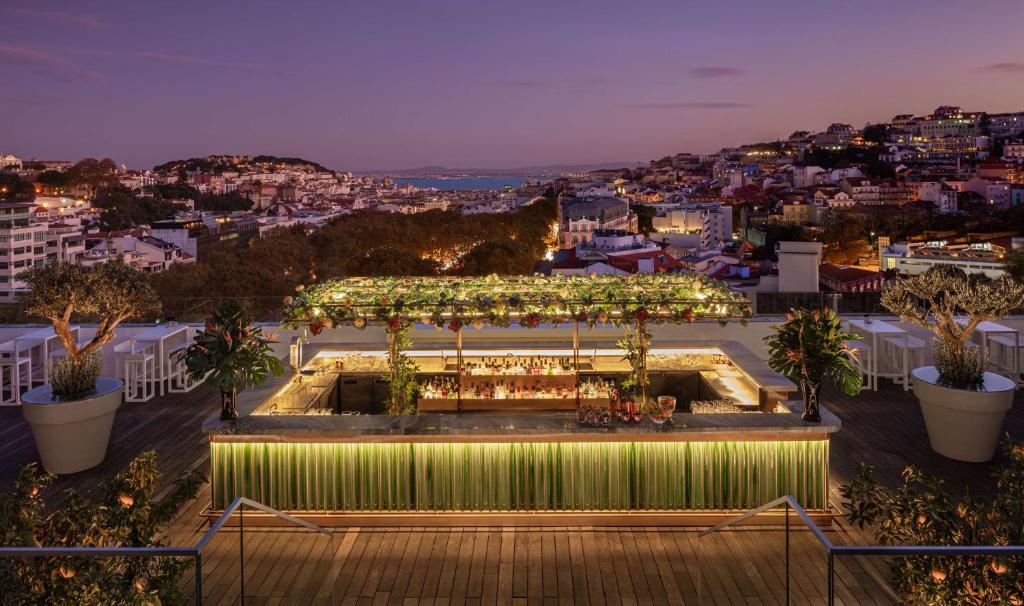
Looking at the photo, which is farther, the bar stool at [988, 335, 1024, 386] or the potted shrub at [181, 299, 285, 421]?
the bar stool at [988, 335, 1024, 386]

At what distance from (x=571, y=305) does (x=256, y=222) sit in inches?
3756

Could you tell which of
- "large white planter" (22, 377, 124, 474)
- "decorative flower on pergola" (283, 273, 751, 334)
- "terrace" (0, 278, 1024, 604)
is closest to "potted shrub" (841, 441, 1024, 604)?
"terrace" (0, 278, 1024, 604)

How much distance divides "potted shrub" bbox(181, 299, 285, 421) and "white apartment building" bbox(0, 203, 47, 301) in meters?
61.1

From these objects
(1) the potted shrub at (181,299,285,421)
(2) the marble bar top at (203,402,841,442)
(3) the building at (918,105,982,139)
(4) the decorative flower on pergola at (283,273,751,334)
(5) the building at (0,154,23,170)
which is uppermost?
(3) the building at (918,105,982,139)

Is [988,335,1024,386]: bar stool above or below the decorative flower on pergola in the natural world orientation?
below

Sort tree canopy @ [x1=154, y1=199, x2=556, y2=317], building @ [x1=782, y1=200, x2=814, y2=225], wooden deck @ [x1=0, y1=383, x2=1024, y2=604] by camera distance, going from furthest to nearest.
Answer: building @ [x1=782, y1=200, x2=814, y2=225] → tree canopy @ [x1=154, y1=199, x2=556, y2=317] → wooden deck @ [x1=0, y1=383, x2=1024, y2=604]

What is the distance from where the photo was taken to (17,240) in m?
57.9

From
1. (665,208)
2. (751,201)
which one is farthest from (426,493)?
(751,201)

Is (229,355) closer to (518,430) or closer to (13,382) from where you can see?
(518,430)

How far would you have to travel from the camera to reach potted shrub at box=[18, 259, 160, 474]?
20.3 ft

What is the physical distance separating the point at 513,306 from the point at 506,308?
69 millimetres

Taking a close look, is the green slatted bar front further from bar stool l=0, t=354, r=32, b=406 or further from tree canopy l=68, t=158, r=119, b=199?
tree canopy l=68, t=158, r=119, b=199

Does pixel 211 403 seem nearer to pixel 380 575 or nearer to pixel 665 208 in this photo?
pixel 380 575

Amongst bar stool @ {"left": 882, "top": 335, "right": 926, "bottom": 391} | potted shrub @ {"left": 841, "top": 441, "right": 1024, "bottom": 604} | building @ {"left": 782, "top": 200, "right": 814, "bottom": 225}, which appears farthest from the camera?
building @ {"left": 782, "top": 200, "right": 814, "bottom": 225}
